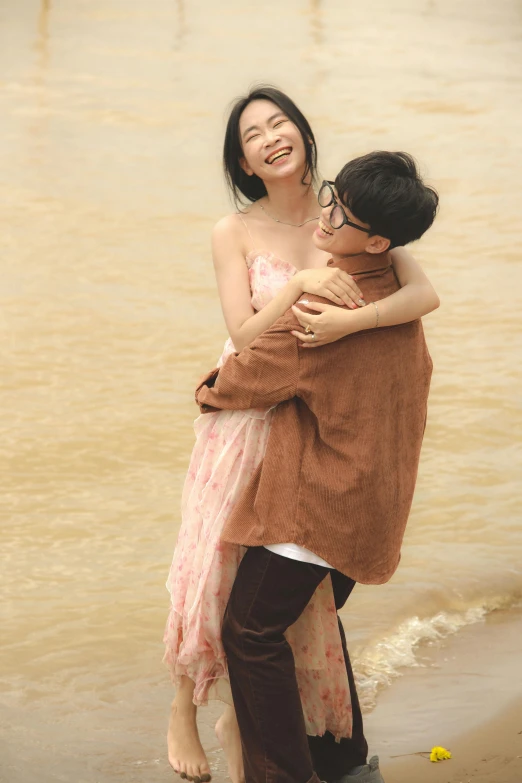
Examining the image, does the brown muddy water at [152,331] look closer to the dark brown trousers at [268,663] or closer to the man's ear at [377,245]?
the dark brown trousers at [268,663]

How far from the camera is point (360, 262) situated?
2.34m

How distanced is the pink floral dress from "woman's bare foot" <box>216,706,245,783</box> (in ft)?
0.14

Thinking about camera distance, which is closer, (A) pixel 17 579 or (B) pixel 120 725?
(B) pixel 120 725

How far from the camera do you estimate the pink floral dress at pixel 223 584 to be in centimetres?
240

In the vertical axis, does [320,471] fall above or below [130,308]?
above

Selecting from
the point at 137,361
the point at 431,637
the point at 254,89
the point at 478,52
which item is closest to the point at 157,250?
the point at 137,361

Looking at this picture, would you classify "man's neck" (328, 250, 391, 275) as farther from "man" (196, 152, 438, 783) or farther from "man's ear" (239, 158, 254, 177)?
"man's ear" (239, 158, 254, 177)

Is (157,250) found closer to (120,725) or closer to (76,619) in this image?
(76,619)

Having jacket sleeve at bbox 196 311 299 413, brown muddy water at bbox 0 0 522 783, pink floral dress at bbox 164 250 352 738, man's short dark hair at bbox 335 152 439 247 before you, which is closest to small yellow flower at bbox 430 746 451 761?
brown muddy water at bbox 0 0 522 783

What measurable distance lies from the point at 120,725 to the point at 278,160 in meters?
1.61

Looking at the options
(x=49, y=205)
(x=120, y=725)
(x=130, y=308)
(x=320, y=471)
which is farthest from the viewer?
(x=49, y=205)

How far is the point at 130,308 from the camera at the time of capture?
7.08 metres

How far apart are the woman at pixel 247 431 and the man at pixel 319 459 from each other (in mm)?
76

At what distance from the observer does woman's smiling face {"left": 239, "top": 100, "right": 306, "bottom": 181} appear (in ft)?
8.18
